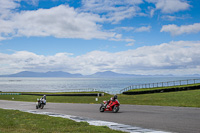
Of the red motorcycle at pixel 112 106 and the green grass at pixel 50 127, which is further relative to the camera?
the red motorcycle at pixel 112 106

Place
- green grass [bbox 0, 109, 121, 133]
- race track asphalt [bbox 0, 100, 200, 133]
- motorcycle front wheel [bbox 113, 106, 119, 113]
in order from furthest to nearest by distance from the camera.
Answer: motorcycle front wheel [bbox 113, 106, 119, 113] → race track asphalt [bbox 0, 100, 200, 133] → green grass [bbox 0, 109, 121, 133]

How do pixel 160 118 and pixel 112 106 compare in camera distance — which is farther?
pixel 112 106

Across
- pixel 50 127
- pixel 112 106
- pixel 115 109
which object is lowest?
pixel 50 127

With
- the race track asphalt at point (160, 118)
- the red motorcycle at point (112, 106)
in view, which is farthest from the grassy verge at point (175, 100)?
the red motorcycle at point (112, 106)

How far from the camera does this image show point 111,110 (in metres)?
19.2

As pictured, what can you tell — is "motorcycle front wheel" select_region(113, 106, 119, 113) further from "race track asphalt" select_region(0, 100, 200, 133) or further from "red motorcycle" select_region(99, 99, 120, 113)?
"race track asphalt" select_region(0, 100, 200, 133)

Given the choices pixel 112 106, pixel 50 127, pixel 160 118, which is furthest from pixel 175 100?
pixel 50 127

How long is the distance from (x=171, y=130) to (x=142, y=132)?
141cm

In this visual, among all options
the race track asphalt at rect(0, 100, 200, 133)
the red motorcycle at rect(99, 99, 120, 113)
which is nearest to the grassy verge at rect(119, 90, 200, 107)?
the race track asphalt at rect(0, 100, 200, 133)

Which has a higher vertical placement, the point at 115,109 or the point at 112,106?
the point at 112,106

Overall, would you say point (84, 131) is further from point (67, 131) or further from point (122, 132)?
point (122, 132)

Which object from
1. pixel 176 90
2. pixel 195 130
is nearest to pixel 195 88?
pixel 176 90

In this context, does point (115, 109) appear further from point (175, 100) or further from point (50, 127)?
point (175, 100)

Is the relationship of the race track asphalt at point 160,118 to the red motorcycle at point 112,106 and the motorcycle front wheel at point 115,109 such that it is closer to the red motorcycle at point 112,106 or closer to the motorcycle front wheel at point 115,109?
the motorcycle front wheel at point 115,109
